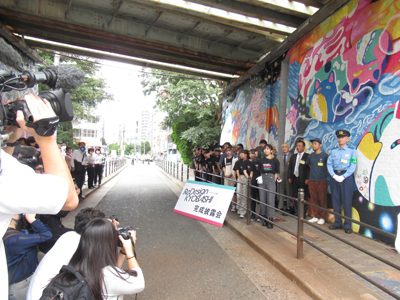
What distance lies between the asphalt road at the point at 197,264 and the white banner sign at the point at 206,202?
221 mm

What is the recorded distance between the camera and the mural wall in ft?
15.1

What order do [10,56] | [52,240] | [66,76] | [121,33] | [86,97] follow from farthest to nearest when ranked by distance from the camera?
[86,97] → [121,33] → [10,56] → [52,240] → [66,76]

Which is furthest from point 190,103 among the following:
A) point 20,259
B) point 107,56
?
point 20,259

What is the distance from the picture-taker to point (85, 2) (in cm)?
710

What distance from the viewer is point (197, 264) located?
3.89m

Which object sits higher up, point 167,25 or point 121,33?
point 167,25

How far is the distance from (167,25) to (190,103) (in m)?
6.54

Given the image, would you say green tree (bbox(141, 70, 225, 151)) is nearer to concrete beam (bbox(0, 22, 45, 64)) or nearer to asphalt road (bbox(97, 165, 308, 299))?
concrete beam (bbox(0, 22, 45, 64))

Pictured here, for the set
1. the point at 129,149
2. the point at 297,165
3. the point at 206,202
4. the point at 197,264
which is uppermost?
the point at 297,165

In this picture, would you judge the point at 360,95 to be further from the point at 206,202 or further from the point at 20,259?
the point at 20,259

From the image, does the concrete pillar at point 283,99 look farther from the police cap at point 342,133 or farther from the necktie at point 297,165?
the police cap at point 342,133

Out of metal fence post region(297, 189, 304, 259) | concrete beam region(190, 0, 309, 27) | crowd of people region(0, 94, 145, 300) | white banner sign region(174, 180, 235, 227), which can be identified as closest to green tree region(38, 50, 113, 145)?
white banner sign region(174, 180, 235, 227)

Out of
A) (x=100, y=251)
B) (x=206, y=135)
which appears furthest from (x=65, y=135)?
(x=100, y=251)

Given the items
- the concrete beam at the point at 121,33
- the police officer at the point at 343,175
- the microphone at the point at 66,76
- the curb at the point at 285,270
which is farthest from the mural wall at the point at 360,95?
the microphone at the point at 66,76
